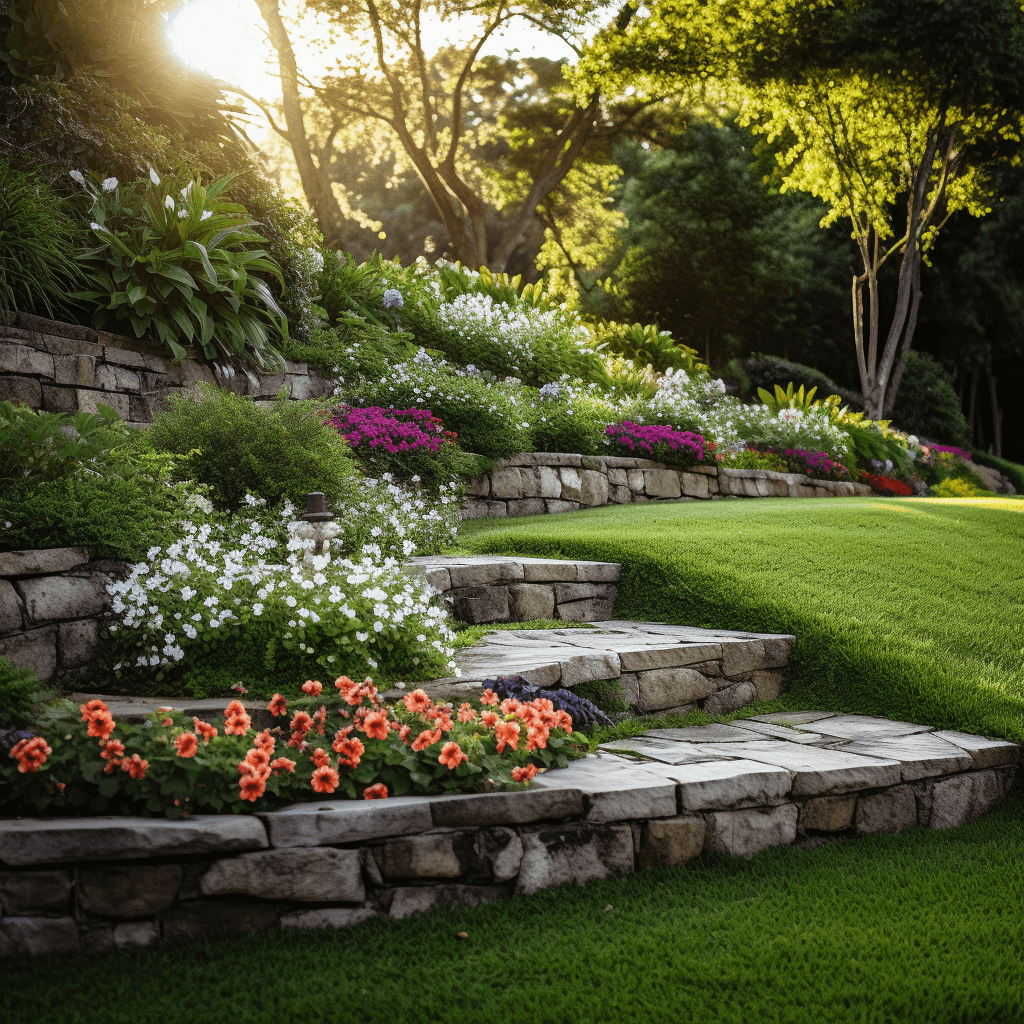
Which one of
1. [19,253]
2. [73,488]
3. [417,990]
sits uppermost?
[19,253]

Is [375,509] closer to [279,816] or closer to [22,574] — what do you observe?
[22,574]

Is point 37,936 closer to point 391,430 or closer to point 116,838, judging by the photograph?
point 116,838

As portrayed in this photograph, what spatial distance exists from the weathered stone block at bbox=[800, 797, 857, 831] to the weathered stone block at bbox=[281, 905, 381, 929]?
1493 mm

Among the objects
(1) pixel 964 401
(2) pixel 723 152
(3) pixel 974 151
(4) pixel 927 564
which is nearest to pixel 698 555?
(4) pixel 927 564

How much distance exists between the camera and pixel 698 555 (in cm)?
492

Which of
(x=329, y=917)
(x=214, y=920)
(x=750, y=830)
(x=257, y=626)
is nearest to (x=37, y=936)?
(x=214, y=920)

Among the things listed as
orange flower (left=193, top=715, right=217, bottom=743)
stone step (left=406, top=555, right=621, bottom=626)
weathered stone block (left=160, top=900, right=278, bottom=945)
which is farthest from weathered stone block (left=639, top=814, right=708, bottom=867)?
stone step (left=406, top=555, right=621, bottom=626)

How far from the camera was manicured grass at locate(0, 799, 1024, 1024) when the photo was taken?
1872 millimetres

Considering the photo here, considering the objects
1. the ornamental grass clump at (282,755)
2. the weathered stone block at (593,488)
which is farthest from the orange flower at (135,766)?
the weathered stone block at (593,488)

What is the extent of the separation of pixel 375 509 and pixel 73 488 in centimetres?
197

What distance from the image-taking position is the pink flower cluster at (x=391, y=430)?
6.05m

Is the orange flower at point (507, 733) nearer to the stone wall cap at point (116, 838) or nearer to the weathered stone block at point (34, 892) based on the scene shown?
the stone wall cap at point (116, 838)

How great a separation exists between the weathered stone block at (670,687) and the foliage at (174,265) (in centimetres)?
373

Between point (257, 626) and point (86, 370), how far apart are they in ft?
9.29
